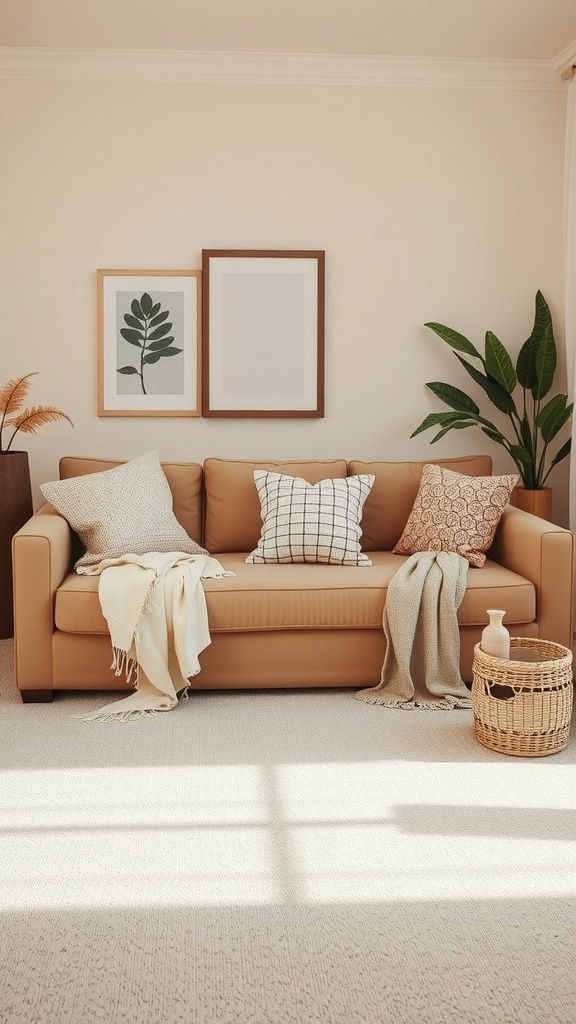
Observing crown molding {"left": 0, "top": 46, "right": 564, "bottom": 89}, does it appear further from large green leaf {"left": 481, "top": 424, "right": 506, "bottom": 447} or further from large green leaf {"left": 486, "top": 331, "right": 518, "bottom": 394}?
large green leaf {"left": 481, "top": 424, "right": 506, "bottom": 447}

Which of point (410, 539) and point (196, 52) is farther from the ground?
point (196, 52)

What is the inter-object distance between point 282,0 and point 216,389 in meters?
1.73

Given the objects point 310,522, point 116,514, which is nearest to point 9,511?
point 116,514

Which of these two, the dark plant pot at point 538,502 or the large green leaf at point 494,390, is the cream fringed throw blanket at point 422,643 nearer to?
the dark plant pot at point 538,502

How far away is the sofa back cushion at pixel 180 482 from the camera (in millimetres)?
4172

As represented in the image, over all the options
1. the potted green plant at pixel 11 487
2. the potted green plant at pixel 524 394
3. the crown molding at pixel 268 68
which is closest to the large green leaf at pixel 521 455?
the potted green plant at pixel 524 394

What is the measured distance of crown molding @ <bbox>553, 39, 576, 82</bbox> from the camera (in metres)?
4.33

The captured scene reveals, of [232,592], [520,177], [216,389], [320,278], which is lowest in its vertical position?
[232,592]

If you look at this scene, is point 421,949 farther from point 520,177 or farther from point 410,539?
point 520,177

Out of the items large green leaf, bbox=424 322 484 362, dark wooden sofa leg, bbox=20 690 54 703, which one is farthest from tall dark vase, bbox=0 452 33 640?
large green leaf, bbox=424 322 484 362

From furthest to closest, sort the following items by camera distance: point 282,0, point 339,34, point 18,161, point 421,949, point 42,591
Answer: point 18,161 < point 339,34 < point 282,0 < point 42,591 < point 421,949

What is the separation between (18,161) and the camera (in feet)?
14.6

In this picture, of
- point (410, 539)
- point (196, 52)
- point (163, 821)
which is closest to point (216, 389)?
Answer: point (410, 539)

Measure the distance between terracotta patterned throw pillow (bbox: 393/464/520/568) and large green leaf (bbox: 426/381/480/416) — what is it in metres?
0.61
